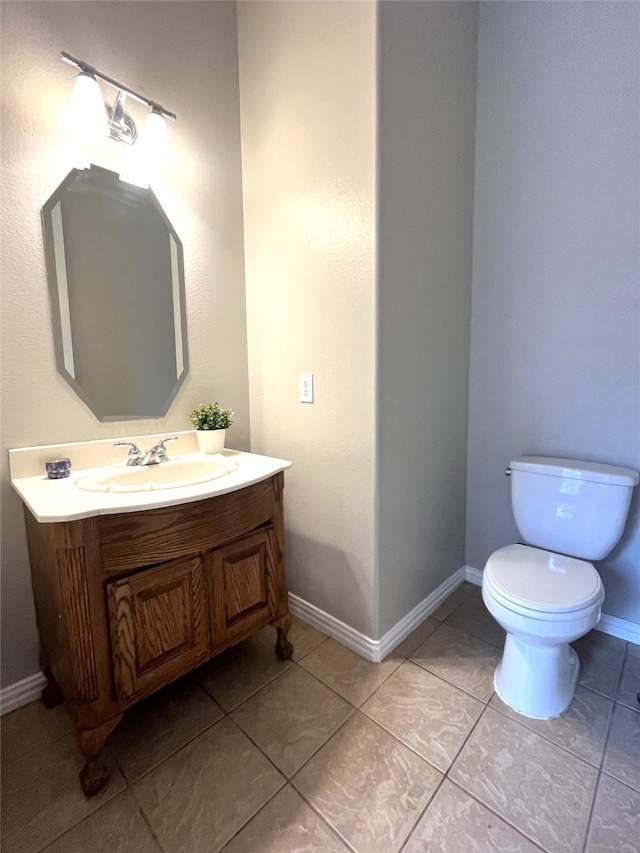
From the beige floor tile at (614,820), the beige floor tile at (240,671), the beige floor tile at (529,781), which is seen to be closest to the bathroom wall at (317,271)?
the beige floor tile at (240,671)

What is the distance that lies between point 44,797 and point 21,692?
41cm

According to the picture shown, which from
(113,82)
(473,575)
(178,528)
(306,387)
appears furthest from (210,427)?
(473,575)

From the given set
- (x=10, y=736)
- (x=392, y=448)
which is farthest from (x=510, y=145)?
(x=10, y=736)

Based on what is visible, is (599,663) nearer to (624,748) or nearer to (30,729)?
(624,748)

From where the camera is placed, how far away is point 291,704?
4.30 ft

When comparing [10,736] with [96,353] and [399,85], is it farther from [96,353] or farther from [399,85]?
[399,85]

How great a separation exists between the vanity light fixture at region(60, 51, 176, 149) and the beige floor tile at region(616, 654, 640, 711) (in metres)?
2.56

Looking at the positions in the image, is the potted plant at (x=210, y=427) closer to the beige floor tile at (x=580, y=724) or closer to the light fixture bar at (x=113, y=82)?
the light fixture bar at (x=113, y=82)

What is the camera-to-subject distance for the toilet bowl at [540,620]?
116 cm

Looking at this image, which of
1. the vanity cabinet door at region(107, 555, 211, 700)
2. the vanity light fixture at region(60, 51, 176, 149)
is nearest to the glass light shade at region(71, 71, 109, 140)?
the vanity light fixture at region(60, 51, 176, 149)

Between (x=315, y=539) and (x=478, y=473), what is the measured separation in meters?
0.90

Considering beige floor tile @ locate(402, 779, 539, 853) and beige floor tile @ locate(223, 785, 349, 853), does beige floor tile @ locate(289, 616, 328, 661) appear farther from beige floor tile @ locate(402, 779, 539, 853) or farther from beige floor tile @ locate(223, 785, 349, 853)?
beige floor tile @ locate(402, 779, 539, 853)

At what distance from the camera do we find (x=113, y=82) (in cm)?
128

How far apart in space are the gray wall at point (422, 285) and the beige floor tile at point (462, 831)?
22.6 inches
